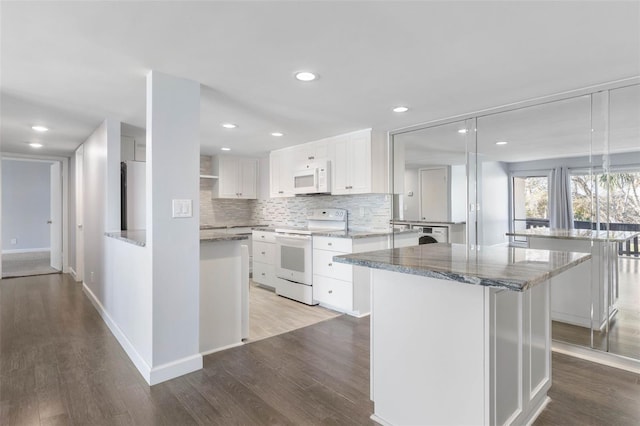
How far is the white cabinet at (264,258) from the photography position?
16.2ft

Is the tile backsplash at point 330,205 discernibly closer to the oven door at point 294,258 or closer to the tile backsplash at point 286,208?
the tile backsplash at point 286,208

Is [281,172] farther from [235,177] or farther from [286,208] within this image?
[235,177]

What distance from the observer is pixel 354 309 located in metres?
3.80

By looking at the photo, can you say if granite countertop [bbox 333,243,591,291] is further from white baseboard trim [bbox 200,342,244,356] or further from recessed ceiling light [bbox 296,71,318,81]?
white baseboard trim [bbox 200,342,244,356]

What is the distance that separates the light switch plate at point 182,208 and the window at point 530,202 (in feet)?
9.62

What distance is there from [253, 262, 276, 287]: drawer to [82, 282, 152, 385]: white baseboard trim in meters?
2.01

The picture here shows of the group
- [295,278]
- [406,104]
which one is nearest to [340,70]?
[406,104]

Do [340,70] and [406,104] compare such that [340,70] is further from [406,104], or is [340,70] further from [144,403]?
[144,403]

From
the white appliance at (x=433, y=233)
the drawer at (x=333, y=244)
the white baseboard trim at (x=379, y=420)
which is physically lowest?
the white baseboard trim at (x=379, y=420)

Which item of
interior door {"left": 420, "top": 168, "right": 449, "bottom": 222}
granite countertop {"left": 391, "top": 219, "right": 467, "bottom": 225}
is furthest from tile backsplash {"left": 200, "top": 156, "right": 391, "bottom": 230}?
interior door {"left": 420, "top": 168, "right": 449, "bottom": 222}

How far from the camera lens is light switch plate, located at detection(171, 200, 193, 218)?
246 cm

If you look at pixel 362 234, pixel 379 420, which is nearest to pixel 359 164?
pixel 362 234

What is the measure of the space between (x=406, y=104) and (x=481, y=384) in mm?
2361

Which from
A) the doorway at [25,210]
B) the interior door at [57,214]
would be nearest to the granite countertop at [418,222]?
the interior door at [57,214]
